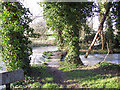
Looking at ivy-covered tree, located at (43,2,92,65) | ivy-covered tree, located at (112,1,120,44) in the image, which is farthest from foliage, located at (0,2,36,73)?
ivy-covered tree, located at (112,1,120,44)

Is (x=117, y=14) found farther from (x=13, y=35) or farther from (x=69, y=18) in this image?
(x=13, y=35)

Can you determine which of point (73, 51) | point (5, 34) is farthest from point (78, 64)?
point (5, 34)

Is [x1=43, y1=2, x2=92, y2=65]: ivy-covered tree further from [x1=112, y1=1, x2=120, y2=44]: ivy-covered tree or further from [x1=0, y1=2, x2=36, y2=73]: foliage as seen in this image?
[x1=0, y1=2, x2=36, y2=73]: foliage

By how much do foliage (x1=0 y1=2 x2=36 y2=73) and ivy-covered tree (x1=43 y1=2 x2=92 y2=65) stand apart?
1.75m

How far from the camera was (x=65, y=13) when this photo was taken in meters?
5.82

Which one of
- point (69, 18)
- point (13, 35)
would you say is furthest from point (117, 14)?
point (13, 35)

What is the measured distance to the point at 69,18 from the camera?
593cm

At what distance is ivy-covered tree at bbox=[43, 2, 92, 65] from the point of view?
5.80 metres

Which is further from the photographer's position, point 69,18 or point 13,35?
point 69,18

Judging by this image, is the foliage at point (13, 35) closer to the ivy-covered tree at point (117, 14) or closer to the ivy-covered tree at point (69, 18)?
the ivy-covered tree at point (69, 18)

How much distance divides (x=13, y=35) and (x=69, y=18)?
8.55 ft

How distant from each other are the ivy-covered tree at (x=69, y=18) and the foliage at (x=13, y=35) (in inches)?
69.0

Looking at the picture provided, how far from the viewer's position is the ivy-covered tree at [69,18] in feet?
19.0

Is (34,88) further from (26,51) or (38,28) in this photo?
(38,28)
